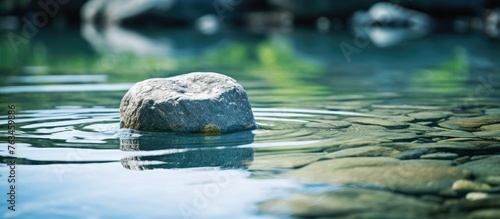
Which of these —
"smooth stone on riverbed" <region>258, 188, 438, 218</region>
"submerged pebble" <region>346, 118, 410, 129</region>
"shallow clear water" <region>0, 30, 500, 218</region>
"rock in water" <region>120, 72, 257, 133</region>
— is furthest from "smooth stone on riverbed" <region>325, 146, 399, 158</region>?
"rock in water" <region>120, 72, 257, 133</region>

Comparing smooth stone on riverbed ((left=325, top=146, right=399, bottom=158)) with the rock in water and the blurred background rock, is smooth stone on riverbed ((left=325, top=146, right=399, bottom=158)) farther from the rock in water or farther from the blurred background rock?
the blurred background rock

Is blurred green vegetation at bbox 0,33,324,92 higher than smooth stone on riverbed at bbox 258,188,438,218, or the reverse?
blurred green vegetation at bbox 0,33,324,92

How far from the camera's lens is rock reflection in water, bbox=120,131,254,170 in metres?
3.84

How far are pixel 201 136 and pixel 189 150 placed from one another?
49 cm

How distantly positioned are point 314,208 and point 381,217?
29 cm

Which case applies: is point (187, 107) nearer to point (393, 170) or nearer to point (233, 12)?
point (393, 170)

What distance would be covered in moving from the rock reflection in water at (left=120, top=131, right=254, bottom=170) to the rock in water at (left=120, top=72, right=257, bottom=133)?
104mm

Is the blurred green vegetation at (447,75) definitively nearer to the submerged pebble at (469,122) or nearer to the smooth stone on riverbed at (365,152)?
the submerged pebble at (469,122)

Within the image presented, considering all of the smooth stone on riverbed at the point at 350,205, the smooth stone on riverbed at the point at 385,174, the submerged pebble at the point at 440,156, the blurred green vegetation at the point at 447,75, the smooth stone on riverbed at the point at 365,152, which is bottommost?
the smooth stone on riverbed at the point at 350,205

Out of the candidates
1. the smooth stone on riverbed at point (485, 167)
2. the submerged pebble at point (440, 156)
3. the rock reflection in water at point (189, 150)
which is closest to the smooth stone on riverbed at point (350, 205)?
the smooth stone on riverbed at point (485, 167)

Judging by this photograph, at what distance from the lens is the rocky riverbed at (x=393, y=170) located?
2.94 m

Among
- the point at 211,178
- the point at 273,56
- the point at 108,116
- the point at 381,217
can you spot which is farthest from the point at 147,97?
the point at 273,56

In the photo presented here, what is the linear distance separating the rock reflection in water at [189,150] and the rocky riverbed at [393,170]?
0.52ft

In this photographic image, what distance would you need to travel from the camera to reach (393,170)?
3.57 metres
